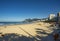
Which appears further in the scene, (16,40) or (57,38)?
(16,40)

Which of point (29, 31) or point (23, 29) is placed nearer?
point (29, 31)

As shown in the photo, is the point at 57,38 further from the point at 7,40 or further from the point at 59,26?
the point at 7,40

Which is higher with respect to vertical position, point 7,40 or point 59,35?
point 59,35

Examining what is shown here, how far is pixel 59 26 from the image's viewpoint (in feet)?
31.6

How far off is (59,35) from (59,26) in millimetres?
2239

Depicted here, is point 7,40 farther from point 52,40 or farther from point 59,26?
point 59,26

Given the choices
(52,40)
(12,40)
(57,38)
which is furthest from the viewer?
(12,40)

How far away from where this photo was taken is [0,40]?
9.12 metres

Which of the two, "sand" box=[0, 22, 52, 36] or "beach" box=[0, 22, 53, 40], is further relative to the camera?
"sand" box=[0, 22, 52, 36]

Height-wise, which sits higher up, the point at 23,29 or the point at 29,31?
the point at 29,31

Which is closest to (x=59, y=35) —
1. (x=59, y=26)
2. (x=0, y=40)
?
(x=59, y=26)

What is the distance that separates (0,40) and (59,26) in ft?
17.4

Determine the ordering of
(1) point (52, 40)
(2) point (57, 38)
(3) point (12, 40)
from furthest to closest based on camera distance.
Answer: (3) point (12, 40) < (1) point (52, 40) < (2) point (57, 38)

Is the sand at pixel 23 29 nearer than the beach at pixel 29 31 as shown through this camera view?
No
